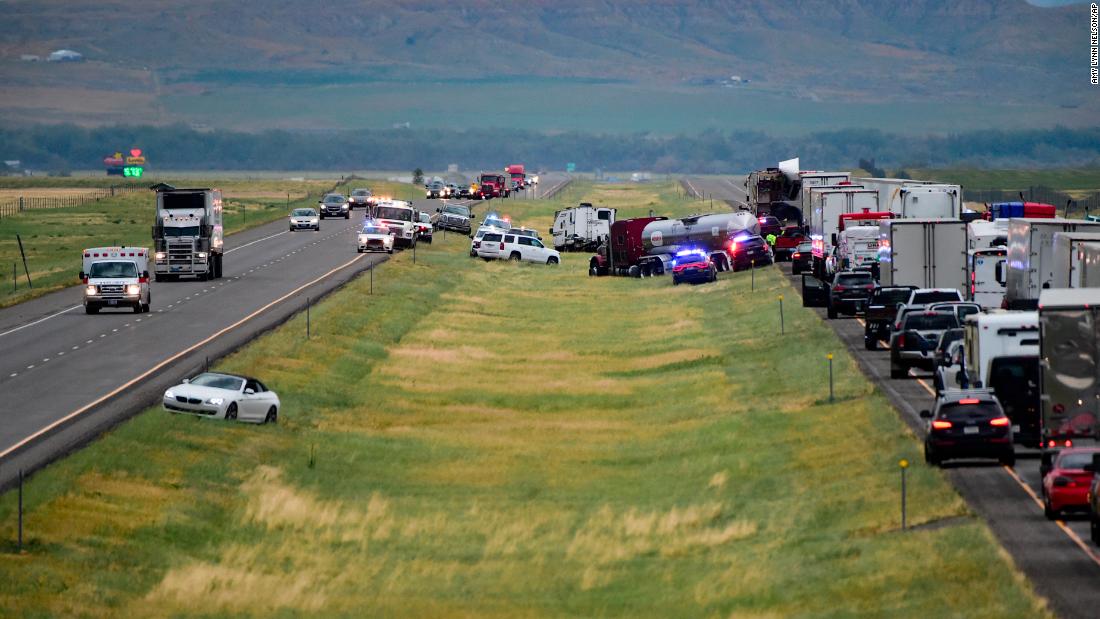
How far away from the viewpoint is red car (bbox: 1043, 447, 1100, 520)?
1281 inches

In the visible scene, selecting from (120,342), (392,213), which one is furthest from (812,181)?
(120,342)

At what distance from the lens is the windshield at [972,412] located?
3747cm

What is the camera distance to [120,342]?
63.9 m

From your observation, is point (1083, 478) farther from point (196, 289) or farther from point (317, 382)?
point (196, 289)

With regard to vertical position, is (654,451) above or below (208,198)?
below

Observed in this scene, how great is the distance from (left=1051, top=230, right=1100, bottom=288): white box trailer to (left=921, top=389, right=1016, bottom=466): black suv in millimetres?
12003

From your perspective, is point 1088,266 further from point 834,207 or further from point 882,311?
point 834,207

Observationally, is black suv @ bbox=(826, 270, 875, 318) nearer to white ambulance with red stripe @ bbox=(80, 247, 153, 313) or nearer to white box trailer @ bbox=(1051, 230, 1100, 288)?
white box trailer @ bbox=(1051, 230, 1100, 288)

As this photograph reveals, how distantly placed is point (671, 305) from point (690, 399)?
29.7 metres

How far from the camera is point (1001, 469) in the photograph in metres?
38.1

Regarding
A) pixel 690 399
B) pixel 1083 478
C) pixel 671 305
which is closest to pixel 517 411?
pixel 690 399

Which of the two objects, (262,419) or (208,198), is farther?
(208,198)

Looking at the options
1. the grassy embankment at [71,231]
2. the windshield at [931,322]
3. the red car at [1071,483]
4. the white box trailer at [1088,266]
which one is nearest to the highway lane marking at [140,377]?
the grassy embankment at [71,231]

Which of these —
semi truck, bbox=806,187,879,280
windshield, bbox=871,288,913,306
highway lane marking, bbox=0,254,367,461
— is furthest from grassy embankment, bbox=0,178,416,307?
windshield, bbox=871,288,913,306
